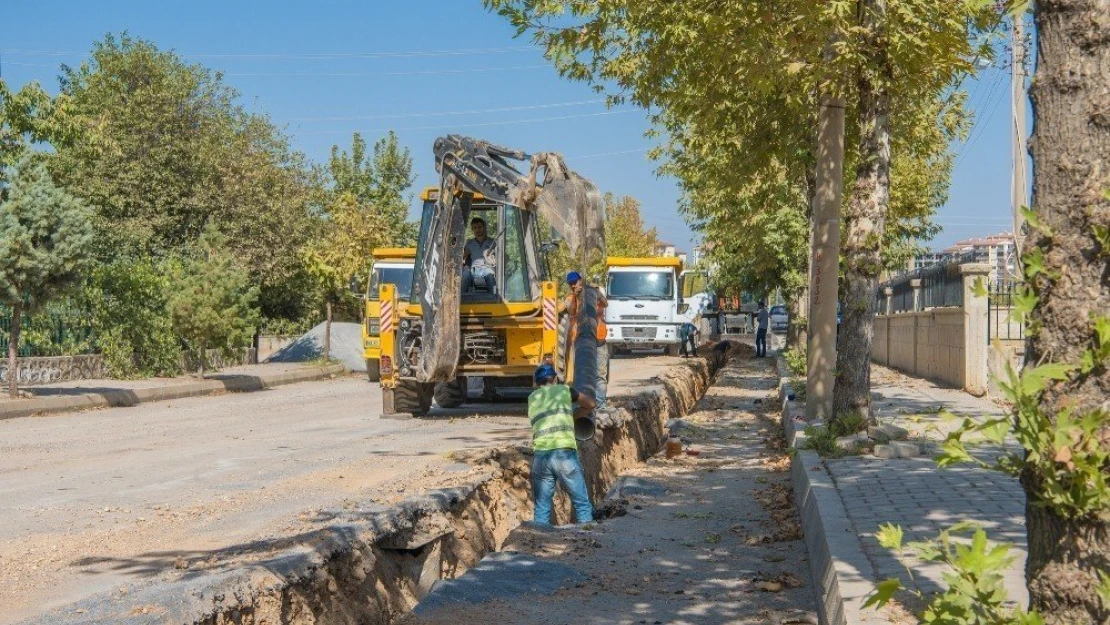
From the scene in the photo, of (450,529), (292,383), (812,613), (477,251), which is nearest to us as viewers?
(812,613)

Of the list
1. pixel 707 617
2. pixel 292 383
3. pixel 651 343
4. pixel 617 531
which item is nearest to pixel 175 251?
pixel 292 383

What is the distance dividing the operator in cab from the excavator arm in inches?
23.3

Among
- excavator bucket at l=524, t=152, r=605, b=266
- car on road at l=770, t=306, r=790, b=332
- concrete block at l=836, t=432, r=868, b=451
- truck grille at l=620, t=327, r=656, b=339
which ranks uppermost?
excavator bucket at l=524, t=152, r=605, b=266

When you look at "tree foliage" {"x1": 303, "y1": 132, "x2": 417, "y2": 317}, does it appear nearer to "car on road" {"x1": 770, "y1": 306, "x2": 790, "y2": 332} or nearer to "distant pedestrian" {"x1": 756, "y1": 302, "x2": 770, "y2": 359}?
"distant pedestrian" {"x1": 756, "y1": 302, "x2": 770, "y2": 359}

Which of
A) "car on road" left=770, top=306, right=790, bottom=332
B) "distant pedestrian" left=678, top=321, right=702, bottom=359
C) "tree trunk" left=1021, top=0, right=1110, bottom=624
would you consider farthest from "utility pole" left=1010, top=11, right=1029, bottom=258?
"car on road" left=770, top=306, right=790, bottom=332

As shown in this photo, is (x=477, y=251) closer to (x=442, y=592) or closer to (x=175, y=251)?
(x=442, y=592)

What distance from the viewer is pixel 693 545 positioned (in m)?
10.3

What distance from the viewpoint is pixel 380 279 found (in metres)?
28.8

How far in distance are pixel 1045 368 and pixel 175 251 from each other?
39.1 metres

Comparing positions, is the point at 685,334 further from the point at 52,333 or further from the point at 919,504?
the point at 919,504

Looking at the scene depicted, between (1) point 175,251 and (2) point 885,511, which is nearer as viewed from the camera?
(2) point 885,511

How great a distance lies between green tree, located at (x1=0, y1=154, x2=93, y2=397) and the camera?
65.7 ft

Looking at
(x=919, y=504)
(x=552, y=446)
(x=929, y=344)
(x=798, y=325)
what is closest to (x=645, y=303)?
(x=798, y=325)

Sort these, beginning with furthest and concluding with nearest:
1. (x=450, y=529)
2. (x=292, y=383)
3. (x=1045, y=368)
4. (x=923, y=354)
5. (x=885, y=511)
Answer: (x=292, y=383), (x=923, y=354), (x=450, y=529), (x=885, y=511), (x=1045, y=368)
